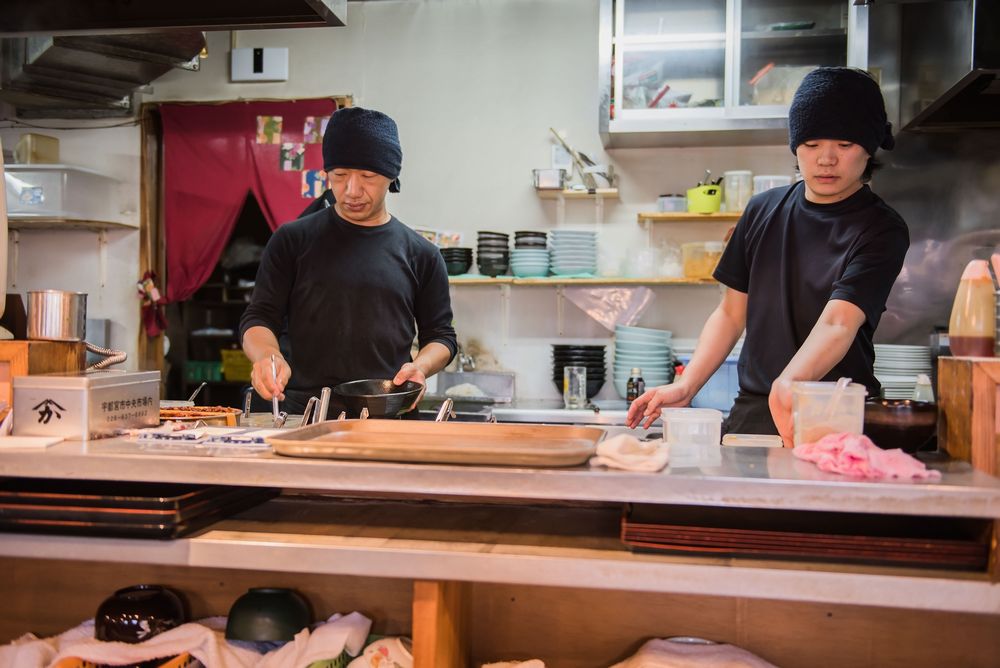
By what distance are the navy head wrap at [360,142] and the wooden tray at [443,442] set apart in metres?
1.33

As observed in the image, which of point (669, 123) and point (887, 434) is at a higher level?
point (669, 123)

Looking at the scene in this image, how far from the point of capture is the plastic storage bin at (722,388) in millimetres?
4430

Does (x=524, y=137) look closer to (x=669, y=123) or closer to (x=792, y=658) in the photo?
(x=669, y=123)

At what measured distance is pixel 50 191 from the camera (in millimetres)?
5383

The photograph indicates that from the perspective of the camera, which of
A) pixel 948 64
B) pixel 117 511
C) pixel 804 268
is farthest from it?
pixel 948 64

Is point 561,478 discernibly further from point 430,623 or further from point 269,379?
point 269,379

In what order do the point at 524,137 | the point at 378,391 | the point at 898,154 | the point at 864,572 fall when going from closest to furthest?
the point at 864,572
the point at 378,391
the point at 898,154
the point at 524,137

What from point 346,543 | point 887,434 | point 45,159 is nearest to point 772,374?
point 887,434

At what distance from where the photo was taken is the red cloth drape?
5.55m

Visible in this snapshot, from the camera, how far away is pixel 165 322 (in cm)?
586

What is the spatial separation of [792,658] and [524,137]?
414 cm

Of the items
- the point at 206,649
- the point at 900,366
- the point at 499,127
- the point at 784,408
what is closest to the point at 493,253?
the point at 499,127

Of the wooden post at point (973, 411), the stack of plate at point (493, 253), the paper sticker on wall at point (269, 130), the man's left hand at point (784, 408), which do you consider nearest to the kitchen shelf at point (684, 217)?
the stack of plate at point (493, 253)

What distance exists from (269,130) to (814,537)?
4.91m
